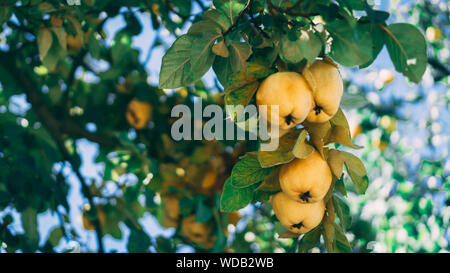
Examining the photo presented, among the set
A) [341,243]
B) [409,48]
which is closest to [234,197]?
[341,243]

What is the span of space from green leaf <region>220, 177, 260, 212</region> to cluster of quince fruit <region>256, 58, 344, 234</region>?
0.09 meters

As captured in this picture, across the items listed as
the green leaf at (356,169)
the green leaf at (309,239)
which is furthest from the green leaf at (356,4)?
the green leaf at (309,239)

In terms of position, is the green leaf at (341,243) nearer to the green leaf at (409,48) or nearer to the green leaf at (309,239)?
the green leaf at (309,239)

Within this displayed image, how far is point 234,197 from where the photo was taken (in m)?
1.14

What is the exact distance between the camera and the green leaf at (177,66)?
1.08 m

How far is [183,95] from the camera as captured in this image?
2.47 m

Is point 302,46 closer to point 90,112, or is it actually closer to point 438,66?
point 90,112

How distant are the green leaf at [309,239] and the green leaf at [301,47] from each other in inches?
19.4

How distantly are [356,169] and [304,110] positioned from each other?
235mm

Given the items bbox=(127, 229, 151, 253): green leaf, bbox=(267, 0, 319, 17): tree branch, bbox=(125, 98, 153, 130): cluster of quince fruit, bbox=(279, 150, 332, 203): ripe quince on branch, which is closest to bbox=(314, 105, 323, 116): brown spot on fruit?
bbox=(279, 150, 332, 203): ripe quince on branch

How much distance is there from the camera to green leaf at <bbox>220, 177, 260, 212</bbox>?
114cm

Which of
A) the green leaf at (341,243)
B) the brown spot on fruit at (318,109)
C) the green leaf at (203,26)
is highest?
the green leaf at (203,26)

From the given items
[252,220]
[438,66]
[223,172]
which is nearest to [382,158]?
[438,66]

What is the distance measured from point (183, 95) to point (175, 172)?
1.57 feet
